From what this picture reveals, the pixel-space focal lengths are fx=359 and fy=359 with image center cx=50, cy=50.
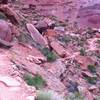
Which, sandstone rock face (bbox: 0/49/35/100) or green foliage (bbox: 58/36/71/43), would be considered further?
green foliage (bbox: 58/36/71/43)

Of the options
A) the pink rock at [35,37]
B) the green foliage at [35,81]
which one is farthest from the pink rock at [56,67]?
the green foliage at [35,81]

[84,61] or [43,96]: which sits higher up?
[43,96]

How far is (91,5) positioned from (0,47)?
25.6 m

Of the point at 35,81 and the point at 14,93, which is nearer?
the point at 14,93

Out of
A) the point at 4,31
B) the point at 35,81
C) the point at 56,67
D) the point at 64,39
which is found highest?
the point at 4,31

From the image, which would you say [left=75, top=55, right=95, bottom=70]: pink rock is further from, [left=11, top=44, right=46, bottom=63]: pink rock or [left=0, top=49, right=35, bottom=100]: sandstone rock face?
[left=0, top=49, right=35, bottom=100]: sandstone rock face

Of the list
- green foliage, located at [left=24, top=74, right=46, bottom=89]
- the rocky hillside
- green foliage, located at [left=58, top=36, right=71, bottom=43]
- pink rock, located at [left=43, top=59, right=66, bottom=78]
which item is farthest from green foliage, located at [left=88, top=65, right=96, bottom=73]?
green foliage, located at [left=24, top=74, right=46, bottom=89]

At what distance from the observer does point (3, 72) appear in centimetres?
1090

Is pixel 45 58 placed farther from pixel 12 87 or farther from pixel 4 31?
pixel 12 87

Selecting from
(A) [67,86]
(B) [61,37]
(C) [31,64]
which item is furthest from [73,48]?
(C) [31,64]

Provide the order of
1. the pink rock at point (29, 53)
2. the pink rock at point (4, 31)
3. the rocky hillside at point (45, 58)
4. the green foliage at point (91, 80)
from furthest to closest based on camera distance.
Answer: the green foliage at point (91, 80)
the pink rock at point (4, 31)
the pink rock at point (29, 53)
the rocky hillside at point (45, 58)

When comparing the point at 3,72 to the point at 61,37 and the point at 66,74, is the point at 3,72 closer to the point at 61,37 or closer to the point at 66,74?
the point at 66,74

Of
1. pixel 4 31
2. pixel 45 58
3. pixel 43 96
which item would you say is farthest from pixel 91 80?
pixel 43 96

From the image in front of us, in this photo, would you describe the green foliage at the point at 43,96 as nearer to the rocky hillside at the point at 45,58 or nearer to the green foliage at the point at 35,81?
the rocky hillside at the point at 45,58
